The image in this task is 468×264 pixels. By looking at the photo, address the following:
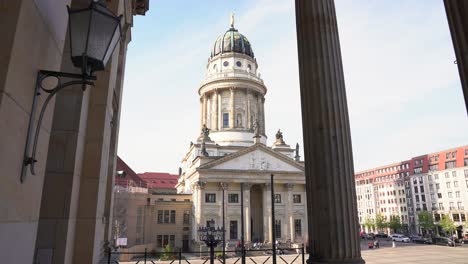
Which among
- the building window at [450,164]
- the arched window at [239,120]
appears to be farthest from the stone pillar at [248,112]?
the building window at [450,164]

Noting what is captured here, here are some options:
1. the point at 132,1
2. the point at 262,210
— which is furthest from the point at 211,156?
the point at 132,1

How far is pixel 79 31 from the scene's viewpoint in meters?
3.02

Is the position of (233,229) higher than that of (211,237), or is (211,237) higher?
(211,237)

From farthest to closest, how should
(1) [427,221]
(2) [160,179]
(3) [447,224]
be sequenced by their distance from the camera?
(2) [160,179]
(1) [427,221]
(3) [447,224]

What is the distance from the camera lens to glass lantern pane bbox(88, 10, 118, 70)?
302 centimetres

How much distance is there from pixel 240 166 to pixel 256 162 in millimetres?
2554

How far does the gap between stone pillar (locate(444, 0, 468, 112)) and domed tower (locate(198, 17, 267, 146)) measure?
162 ft

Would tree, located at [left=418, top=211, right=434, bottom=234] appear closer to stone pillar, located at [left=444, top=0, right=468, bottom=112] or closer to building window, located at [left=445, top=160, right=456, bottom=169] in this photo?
building window, located at [left=445, top=160, right=456, bottom=169]

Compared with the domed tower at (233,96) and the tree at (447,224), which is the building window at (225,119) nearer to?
the domed tower at (233,96)

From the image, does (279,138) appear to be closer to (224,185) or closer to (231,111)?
(231,111)

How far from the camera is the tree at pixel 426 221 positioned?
68637 mm

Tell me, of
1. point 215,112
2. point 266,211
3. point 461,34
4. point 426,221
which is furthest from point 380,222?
point 461,34

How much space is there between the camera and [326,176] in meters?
5.61

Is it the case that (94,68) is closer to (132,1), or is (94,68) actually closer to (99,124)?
(99,124)
